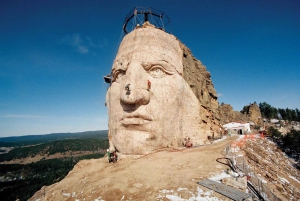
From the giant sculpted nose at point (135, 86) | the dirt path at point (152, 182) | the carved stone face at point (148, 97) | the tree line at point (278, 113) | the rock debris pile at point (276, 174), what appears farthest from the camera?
the tree line at point (278, 113)

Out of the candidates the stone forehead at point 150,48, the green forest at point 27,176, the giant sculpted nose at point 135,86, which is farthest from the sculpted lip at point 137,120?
the green forest at point 27,176

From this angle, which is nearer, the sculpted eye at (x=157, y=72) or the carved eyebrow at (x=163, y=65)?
the carved eyebrow at (x=163, y=65)

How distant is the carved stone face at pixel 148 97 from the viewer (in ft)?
38.5

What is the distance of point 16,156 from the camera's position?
5266 inches

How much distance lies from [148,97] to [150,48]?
12.7ft

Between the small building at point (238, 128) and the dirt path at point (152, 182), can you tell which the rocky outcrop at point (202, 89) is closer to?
the dirt path at point (152, 182)

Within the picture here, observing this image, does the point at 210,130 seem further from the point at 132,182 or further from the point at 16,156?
the point at 16,156

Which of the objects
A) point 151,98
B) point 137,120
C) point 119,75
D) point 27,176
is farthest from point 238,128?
point 27,176

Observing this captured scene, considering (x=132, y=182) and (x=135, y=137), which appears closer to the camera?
(x=132, y=182)

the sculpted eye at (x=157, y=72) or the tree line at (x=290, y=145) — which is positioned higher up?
the sculpted eye at (x=157, y=72)

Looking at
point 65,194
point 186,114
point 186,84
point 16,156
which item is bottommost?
point 16,156

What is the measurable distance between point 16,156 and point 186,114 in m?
167

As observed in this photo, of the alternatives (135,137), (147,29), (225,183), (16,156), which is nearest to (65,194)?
(135,137)

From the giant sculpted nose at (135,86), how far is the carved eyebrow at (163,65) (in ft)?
1.07
